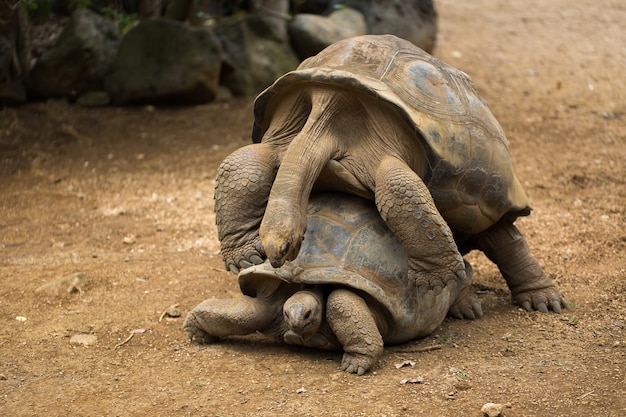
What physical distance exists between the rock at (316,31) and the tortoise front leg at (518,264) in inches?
201

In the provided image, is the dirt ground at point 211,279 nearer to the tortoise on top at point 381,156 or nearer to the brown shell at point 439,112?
the tortoise on top at point 381,156

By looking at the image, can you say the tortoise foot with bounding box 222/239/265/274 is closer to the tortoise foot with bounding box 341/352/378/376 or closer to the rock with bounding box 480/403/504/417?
the tortoise foot with bounding box 341/352/378/376

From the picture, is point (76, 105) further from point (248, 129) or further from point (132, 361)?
point (132, 361)

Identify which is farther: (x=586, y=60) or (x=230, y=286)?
(x=586, y=60)

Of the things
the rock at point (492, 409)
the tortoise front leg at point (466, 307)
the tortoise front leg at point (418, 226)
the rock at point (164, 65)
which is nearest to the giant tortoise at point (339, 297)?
the tortoise front leg at point (418, 226)

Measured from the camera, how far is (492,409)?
3.19m

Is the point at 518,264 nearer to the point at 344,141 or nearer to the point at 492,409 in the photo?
the point at 344,141

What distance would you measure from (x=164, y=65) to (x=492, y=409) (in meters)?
6.82

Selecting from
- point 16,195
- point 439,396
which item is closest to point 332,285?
point 439,396

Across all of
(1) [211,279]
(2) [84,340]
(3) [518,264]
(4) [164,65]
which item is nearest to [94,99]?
(4) [164,65]

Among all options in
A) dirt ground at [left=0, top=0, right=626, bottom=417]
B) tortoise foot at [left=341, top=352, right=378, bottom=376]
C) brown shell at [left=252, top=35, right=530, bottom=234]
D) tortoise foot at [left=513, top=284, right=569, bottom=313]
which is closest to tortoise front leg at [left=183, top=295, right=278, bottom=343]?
dirt ground at [left=0, top=0, right=626, bottom=417]

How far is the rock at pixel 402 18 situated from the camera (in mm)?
10164

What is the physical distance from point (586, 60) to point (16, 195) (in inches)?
296

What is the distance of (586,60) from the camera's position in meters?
10.6
